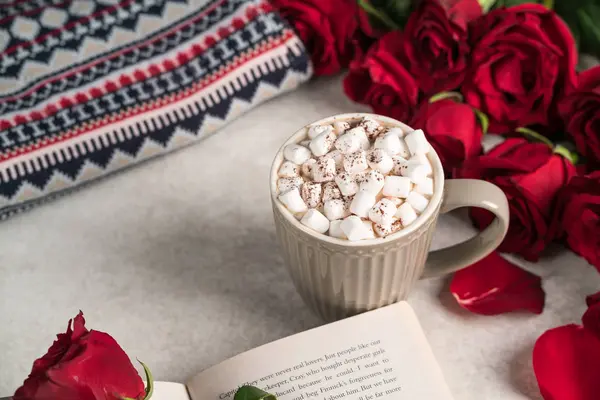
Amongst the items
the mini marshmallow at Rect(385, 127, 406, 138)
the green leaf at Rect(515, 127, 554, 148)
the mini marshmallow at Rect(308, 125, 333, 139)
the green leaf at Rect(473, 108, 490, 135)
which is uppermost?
the mini marshmallow at Rect(385, 127, 406, 138)

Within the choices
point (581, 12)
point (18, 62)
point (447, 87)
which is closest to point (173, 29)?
point (18, 62)

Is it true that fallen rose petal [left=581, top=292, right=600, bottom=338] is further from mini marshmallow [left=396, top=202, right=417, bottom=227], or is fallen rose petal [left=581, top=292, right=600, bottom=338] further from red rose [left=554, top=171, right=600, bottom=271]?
mini marshmallow [left=396, top=202, right=417, bottom=227]

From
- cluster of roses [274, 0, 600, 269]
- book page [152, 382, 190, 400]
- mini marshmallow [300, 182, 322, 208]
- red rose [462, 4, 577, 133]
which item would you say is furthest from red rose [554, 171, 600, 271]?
book page [152, 382, 190, 400]

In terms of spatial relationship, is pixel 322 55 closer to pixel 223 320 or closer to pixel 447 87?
pixel 447 87

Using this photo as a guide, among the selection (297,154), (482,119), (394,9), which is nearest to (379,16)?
(394,9)

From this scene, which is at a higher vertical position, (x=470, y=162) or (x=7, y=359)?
(x=470, y=162)

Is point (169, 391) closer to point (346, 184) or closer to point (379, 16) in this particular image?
point (346, 184)

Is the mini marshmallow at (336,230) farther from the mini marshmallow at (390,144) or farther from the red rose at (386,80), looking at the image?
the red rose at (386,80)
